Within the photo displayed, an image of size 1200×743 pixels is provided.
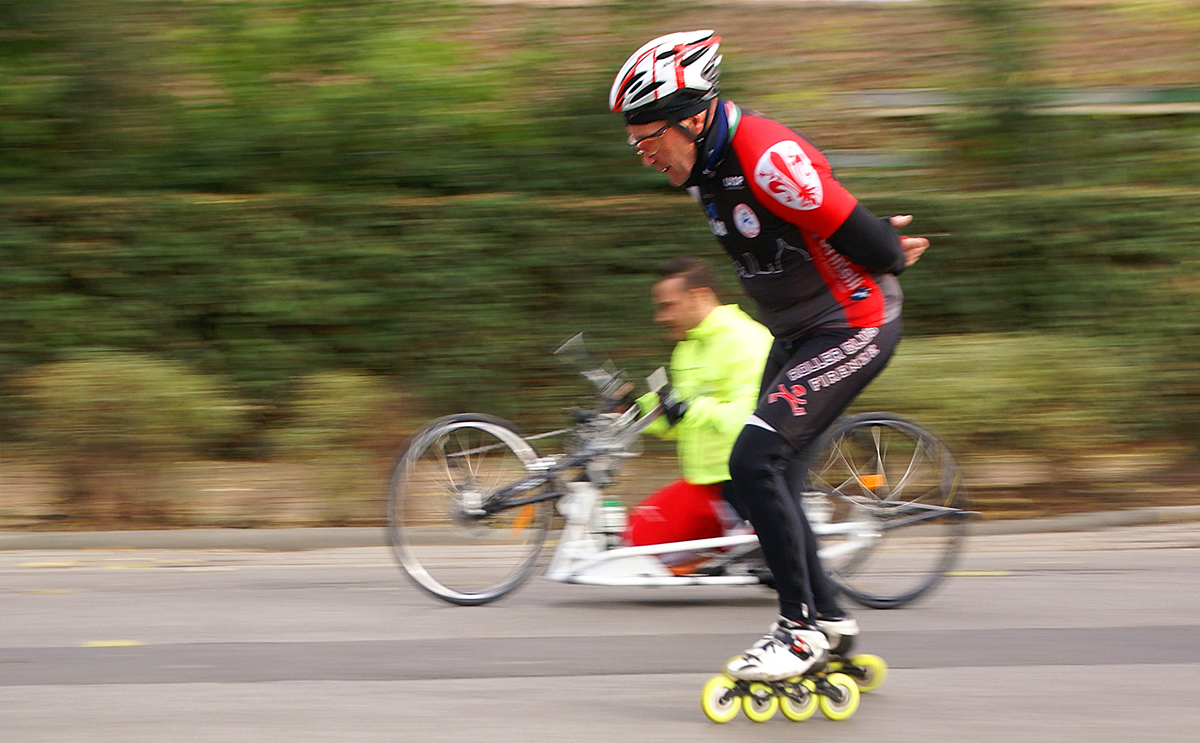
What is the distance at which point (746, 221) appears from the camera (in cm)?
348

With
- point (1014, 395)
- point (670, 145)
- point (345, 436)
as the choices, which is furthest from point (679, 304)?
point (1014, 395)

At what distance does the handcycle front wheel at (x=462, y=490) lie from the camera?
491cm

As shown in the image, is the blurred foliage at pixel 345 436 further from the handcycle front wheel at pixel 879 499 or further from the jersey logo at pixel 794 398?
the jersey logo at pixel 794 398

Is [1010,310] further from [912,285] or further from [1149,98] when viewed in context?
[1149,98]

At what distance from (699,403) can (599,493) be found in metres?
0.55

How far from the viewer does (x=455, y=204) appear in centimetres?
791

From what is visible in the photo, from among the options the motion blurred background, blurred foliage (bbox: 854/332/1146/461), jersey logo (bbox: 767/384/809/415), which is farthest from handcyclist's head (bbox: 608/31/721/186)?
blurred foliage (bbox: 854/332/1146/461)

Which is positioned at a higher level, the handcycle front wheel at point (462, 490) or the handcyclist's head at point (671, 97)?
the handcyclist's head at point (671, 97)

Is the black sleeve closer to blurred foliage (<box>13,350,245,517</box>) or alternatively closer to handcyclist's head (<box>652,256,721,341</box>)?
handcyclist's head (<box>652,256,721,341</box>)

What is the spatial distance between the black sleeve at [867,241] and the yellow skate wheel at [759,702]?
124 centimetres

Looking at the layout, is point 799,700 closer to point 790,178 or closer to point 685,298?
point 790,178

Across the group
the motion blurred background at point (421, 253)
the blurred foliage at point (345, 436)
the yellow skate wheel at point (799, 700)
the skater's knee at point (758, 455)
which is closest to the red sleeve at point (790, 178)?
the skater's knee at point (758, 455)

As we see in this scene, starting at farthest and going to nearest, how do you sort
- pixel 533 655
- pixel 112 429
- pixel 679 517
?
1. pixel 112 429
2. pixel 679 517
3. pixel 533 655

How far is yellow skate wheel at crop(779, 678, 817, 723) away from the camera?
3432 millimetres
